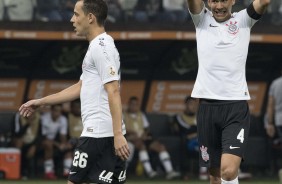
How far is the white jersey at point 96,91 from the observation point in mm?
7477

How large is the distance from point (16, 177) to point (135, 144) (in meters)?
2.17

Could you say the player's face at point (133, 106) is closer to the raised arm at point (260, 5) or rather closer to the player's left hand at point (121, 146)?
the raised arm at point (260, 5)

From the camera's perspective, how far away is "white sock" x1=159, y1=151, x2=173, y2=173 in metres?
17.0

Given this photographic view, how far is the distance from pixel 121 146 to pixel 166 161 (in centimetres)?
997

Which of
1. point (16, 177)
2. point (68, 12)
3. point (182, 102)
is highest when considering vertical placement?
point (68, 12)

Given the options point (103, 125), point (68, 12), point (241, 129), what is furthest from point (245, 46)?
point (68, 12)

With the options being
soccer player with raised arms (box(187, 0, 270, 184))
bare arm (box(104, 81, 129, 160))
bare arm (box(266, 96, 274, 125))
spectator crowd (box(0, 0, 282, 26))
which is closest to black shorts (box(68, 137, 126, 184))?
bare arm (box(104, 81, 129, 160))

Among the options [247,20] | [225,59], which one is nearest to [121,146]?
[225,59]

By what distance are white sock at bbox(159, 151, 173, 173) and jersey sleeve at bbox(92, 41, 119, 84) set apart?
379 inches

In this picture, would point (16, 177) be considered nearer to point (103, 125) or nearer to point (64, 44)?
point (64, 44)

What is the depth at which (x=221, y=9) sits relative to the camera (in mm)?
8938

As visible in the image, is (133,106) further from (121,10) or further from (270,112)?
(270,112)

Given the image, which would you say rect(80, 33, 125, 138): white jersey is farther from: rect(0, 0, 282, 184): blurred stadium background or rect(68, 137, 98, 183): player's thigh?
rect(0, 0, 282, 184): blurred stadium background

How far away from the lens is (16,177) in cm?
1648
